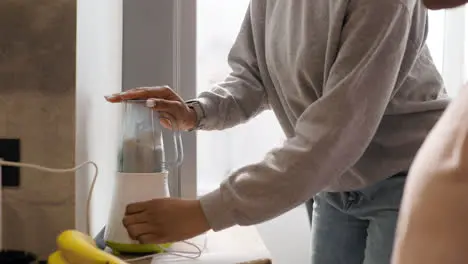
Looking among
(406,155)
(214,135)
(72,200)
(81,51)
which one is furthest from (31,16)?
(214,135)

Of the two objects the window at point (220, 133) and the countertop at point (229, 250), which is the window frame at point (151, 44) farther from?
the countertop at point (229, 250)

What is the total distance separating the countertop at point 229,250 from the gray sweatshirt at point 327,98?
0.57ft

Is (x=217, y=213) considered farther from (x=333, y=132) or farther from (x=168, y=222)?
(x=333, y=132)

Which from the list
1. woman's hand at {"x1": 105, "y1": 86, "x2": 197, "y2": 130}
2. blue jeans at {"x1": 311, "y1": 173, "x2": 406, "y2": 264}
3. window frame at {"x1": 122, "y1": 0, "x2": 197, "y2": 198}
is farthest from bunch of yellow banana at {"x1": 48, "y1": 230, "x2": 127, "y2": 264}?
window frame at {"x1": 122, "y1": 0, "x2": 197, "y2": 198}

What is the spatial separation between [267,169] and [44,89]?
362 mm

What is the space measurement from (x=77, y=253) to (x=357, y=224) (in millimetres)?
489

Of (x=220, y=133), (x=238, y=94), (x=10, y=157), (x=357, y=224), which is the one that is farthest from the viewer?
(x=220, y=133)

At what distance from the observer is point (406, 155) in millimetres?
951

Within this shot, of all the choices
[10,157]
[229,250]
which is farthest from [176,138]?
[10,157]

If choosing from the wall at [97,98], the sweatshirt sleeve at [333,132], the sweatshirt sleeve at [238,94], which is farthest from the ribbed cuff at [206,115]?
the sweatshirt sleeve at [333,132]

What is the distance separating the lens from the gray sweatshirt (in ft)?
2.69

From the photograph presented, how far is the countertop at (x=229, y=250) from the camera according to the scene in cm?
99

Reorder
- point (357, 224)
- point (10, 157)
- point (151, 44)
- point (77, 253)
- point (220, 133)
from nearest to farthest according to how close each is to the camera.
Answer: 1. point (77, 253)
2. point (10, 157)
3. point (357, 224)
4. point (151, 44)
5. point (220, 133)

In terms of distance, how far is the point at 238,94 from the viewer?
3.81ft
